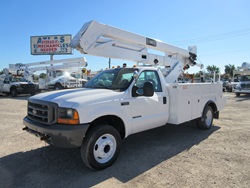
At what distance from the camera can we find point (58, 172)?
365cm

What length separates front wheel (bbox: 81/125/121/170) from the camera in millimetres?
3516

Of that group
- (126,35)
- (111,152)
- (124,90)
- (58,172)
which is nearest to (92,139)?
(111,152)

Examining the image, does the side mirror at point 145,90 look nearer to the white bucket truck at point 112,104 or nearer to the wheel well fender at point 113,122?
the white bucket truck at point 112,104

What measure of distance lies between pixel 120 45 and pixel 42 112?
2.93 m

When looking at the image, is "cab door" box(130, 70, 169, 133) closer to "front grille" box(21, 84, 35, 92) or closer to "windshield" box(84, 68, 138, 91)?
"windshield" box(84, 68, 138, 91)

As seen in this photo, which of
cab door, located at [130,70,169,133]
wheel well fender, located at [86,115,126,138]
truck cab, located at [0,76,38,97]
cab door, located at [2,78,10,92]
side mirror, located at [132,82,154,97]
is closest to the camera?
wheel well fender, located at [86,115,126,138]

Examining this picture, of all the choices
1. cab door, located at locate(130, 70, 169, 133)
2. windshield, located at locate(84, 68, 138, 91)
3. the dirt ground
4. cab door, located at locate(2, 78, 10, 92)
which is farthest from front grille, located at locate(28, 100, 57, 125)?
cab door, located at locate(2, 78, 10, 92)

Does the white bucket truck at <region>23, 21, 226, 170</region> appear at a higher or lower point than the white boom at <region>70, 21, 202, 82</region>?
lower

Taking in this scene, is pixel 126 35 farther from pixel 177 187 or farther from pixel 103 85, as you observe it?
pixel 177 187

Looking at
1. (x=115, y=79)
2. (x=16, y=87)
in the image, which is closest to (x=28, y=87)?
(x=16, y=87)

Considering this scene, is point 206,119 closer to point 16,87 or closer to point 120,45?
point 120,45

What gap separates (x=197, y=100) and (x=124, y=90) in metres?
2.68

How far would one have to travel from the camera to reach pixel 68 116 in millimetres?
3410

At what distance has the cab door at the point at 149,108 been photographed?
4254 millimetres
